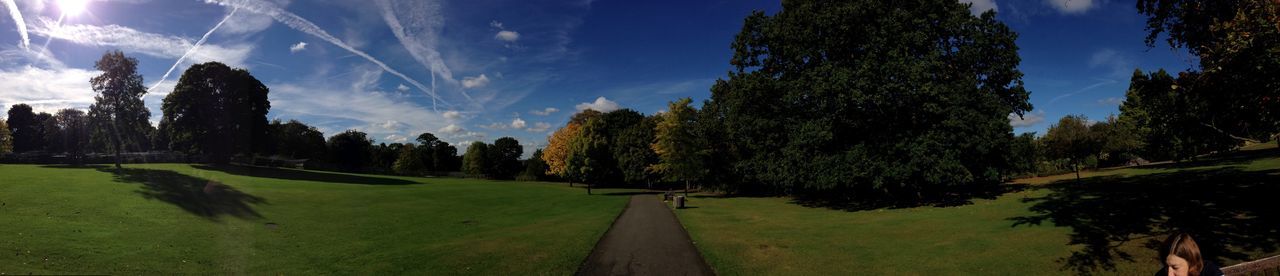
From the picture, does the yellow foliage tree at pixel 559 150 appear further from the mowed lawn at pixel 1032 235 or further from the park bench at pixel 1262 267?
the park bench at pixel 1262 267

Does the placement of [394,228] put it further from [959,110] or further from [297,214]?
[959,110]

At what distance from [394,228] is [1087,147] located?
4764cm

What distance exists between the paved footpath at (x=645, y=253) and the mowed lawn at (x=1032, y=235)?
2.46 ft

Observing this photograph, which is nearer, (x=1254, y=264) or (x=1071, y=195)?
(x=1254, y=264)

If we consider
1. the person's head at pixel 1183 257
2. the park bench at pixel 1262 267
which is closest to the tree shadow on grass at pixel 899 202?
the park bench at pixel 1262 267

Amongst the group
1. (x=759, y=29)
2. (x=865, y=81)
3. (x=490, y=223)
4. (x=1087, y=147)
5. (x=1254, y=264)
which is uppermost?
(x=759, y=29)

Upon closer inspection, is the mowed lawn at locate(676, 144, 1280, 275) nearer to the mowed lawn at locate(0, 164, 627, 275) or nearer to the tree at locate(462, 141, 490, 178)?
the mowed lawn at locate(0, 164, 627, 275)

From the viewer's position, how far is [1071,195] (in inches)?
908

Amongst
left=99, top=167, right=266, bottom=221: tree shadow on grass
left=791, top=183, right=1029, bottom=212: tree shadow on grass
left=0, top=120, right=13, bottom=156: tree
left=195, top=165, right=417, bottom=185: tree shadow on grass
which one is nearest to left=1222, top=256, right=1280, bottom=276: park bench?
left=791, top=183, right=1029, bottom=212: tree shadow on grass

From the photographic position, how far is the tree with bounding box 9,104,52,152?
8946 centimetres

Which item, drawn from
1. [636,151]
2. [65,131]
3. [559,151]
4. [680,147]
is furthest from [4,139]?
[680,147]

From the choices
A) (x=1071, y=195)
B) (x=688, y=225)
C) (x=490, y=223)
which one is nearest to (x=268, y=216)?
(x=490, y=223)

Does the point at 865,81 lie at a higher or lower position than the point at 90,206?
higher

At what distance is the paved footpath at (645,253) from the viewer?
541 inches
